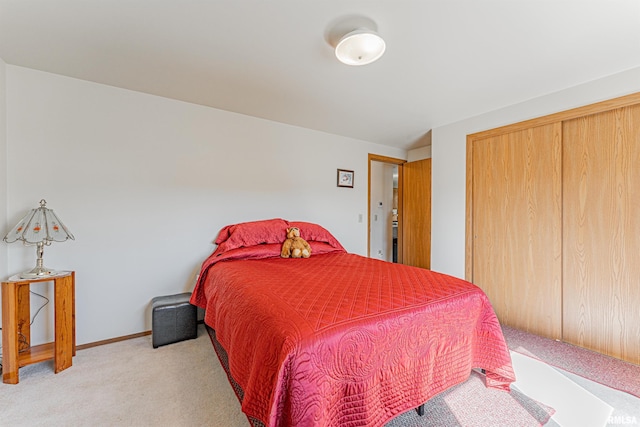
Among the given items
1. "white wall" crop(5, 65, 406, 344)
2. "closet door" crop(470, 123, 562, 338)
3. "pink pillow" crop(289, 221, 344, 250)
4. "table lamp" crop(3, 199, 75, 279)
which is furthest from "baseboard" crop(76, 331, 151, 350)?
"closet door" crop(470, 123, 562, 338)

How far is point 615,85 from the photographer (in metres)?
2.04

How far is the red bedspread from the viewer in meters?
1.00

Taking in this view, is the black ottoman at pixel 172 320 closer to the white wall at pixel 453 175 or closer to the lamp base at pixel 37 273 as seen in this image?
the lamp base at pixel 37 273

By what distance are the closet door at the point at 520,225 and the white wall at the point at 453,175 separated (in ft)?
0.46

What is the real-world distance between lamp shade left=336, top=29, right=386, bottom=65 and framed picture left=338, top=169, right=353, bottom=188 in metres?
2.03

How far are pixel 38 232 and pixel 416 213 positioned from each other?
4.32 m

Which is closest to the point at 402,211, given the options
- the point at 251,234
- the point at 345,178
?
the point at 345,178

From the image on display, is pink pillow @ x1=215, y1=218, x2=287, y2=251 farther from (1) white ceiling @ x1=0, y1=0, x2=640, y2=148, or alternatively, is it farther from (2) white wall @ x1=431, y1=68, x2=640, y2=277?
(2) white wall @ x1=431, y1=68, x2=640, y2=277

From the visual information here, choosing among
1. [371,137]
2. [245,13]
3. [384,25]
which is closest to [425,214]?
[371,137]

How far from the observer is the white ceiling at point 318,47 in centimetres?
141

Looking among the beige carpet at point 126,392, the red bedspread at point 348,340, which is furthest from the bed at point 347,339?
the beige carpet at point 126,392

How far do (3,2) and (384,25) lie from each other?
80.9 inches

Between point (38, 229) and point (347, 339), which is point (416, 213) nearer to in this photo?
point (347, 339)

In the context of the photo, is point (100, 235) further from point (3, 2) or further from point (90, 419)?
point (3, 2)
